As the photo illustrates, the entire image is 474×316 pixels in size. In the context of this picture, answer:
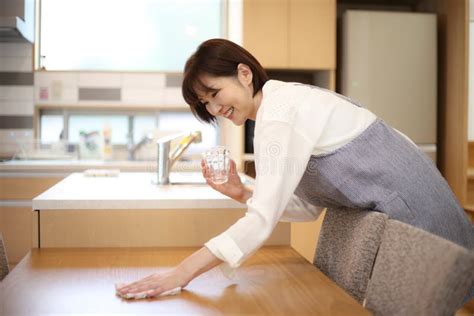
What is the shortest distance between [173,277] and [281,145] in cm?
34

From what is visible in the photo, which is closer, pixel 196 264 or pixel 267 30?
pixel 196 264

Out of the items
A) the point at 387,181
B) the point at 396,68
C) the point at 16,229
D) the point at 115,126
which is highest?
the point at 396,68

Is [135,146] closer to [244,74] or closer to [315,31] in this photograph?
[315,31]

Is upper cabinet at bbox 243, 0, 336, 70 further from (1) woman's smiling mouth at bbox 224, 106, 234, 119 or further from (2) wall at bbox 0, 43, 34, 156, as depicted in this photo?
(1) woman's smiling mouth at bbox 224, 106, 234, 119

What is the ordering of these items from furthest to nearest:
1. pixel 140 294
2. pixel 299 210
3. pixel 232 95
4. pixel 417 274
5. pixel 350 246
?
pixel 299 210
pixel 232 95
pixel 350 246
pixel 140 294
pixel 417 274

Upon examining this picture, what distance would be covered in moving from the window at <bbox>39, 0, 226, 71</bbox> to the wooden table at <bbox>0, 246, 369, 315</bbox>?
301 centimetres

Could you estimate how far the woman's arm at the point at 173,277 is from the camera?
1036 mm

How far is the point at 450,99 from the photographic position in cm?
366

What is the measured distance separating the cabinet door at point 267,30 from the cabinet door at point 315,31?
6cm

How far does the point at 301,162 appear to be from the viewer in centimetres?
111

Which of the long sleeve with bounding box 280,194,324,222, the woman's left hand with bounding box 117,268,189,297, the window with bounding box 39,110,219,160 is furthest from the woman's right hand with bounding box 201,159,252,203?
the window with bounding box 39,110,219,160

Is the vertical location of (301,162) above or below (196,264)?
above

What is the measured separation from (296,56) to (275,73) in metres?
0.28

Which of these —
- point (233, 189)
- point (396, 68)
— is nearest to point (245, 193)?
point (233, 189)
